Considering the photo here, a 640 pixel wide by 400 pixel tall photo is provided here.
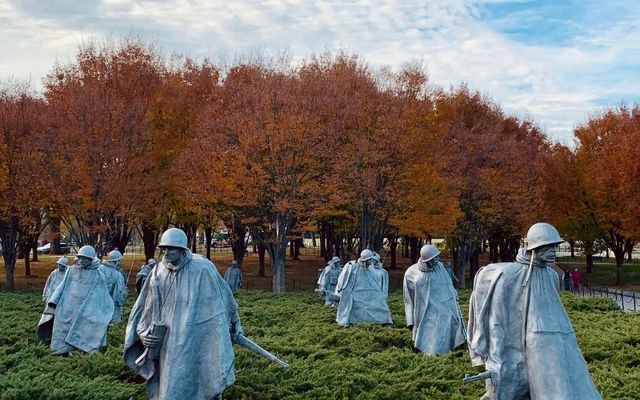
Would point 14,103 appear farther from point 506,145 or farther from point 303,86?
point 506,145

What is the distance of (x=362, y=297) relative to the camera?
55.1ft

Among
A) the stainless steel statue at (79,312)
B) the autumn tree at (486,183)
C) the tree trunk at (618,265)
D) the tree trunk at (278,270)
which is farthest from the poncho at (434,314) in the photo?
the tree trunk at (618,265)

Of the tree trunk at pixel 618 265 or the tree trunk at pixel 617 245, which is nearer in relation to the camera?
the tree trunk at pixel 618 265

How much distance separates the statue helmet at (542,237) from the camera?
6.70 m

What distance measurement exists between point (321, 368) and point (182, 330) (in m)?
3.24

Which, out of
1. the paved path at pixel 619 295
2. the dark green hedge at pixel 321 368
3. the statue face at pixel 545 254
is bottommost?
the paved path at pixel 619 295

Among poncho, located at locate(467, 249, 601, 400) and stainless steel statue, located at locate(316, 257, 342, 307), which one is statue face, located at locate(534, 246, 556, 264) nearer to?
poncho, located at locate(467, 249, 601, 400)

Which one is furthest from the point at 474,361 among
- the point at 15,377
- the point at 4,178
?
the point at 4,178

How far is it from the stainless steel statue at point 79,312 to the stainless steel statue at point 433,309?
5242mm

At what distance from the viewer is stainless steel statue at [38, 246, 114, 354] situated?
12.3 metres

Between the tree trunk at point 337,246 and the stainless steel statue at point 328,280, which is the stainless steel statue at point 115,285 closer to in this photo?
the stainless steel statue at point 328,280

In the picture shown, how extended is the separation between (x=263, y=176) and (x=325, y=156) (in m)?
2.87

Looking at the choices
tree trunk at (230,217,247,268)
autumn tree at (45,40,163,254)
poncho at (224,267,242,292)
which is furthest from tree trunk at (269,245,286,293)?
autumn tree at (45,40,163,254)

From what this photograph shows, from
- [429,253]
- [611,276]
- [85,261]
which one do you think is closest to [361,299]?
[429,253]
